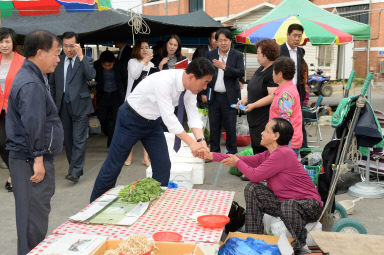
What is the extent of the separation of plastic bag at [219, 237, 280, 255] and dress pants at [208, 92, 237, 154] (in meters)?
3.19

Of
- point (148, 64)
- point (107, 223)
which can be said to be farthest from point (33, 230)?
point (148, 64)

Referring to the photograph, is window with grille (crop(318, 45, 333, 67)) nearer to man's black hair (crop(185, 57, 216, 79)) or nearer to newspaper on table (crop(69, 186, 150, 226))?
man's black hair (crop(185, 57, 216, 79))

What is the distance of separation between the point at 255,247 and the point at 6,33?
3881 mm

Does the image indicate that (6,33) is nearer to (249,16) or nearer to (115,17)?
(115,17)

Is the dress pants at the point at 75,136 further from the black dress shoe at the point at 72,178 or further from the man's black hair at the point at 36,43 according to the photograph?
the man's black hair at the point at 36,43

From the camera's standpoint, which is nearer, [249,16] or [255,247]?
[255,247]

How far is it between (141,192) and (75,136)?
8.23 feet

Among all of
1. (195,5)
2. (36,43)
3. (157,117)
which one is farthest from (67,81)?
(195,5)

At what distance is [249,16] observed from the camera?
19.9 meters

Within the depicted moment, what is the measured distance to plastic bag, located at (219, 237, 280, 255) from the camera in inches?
112

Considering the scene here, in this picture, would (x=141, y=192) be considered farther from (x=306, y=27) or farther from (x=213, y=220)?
(x=306, y=27)

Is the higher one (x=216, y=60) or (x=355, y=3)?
(x=355, y=3)

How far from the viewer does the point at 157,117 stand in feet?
12.3

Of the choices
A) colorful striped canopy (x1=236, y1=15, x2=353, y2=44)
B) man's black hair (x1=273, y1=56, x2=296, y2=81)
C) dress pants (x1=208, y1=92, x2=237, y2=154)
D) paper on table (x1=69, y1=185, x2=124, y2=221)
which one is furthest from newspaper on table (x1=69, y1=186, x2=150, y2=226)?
→ colorful striped canopy (x1=236, y1=15, x2=353, y2=44)
